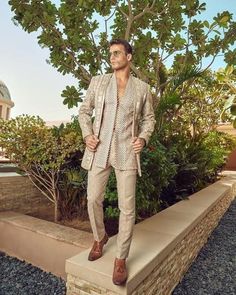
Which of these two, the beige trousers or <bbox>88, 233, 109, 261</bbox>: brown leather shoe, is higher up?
the beige trousers

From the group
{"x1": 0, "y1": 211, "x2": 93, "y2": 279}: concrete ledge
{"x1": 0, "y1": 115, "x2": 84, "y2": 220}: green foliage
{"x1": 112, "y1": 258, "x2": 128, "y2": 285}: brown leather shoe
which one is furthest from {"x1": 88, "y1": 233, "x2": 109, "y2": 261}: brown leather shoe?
{"x1": 0, "y1": 115, "x2": 84, "y2": 220}: green foliage

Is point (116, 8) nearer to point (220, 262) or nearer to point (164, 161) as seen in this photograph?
point (164, 161)

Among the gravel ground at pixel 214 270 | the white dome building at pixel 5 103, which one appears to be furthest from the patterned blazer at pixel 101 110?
the white dome building at pixel 5 103

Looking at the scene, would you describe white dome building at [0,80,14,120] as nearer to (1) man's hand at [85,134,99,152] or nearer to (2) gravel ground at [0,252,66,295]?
(2) gravel ground at [0,252,66,295]

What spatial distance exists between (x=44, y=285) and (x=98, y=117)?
2102 millimetres

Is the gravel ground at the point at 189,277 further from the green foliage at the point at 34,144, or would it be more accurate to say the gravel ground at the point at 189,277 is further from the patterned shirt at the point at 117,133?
the patterned shirt at the point at 117,133

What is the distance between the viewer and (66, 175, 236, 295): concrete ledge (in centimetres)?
236

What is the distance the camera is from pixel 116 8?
22.0 feet

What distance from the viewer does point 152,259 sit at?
262cm

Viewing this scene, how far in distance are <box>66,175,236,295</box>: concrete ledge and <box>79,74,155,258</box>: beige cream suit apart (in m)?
0.24

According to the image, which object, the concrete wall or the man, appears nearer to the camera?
the man

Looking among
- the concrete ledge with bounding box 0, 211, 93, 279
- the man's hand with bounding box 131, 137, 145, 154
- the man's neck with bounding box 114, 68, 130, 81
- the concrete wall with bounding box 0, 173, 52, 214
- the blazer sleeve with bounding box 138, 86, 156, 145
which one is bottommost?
the concrete ledge with bounding box 0, 211, 93, 279

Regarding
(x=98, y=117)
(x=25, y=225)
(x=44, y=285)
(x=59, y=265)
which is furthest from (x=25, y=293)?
(x=98, y=117)

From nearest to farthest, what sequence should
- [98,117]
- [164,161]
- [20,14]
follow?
[98,117]
[164,161]
[20,14]
